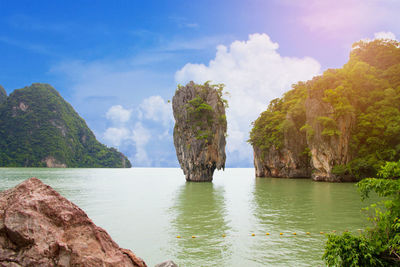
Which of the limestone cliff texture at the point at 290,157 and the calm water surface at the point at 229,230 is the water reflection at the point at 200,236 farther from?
the limestone cliff texture at the point at 290,157

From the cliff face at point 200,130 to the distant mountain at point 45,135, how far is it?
82.2 m

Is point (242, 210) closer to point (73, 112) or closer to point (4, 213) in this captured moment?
point (4, 213)

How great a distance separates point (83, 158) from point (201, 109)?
317ft

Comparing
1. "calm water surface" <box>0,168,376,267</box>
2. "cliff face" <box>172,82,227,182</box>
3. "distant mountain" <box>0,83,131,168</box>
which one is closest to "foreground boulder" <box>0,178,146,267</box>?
"calm water surface" <box>0,168,376,267</box>

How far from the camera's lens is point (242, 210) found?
1337cm

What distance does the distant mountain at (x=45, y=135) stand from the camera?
96.6 m

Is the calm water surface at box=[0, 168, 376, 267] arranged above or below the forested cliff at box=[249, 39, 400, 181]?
below

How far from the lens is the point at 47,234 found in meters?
2.96

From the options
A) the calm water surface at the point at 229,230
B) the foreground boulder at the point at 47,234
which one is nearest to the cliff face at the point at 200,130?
the calm water surface at the point at 229,230

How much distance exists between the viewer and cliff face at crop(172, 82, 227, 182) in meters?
33.7

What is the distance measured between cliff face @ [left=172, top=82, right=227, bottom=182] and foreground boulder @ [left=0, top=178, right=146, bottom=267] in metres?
30.1

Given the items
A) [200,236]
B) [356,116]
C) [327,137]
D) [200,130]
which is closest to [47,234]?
[200,236]

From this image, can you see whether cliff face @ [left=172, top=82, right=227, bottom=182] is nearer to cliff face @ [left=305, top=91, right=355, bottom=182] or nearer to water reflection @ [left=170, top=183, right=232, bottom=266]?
cliff face @ [left=305, top=91, right=355, bottom=182]

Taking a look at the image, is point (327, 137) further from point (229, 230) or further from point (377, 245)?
point (377, 245)
